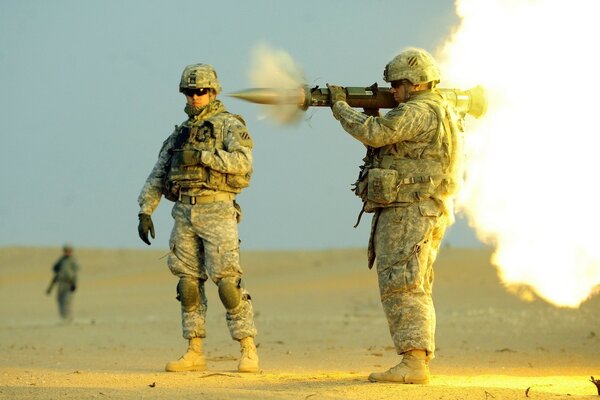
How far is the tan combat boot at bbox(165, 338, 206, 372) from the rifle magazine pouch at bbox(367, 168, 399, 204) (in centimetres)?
262

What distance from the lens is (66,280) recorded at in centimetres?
2234

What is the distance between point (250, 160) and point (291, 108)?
3.26 ft

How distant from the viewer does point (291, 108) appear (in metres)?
9.92

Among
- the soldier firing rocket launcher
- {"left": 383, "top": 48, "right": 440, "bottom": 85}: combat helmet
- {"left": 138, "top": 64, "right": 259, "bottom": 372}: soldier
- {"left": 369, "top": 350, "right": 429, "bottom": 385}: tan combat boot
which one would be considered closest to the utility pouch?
{"left": 138, "top": 64, "right": 259, "bottom": 372}: soldier

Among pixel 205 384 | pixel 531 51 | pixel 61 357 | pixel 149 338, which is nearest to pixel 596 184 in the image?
pixel 531 51

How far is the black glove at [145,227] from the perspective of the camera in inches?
432

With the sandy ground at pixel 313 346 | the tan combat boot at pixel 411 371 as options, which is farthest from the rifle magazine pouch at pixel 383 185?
the sandy ground at pixel 313 346

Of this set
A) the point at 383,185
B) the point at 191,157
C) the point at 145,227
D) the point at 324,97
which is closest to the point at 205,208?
the point at 191,157

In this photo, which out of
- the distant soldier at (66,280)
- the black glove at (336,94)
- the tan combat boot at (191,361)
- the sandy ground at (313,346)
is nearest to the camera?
the sandy ground at (313,346)

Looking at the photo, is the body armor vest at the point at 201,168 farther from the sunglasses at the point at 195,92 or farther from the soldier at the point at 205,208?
the sunglasses at the point at 195,92

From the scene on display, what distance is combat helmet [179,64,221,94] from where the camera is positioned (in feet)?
35.4

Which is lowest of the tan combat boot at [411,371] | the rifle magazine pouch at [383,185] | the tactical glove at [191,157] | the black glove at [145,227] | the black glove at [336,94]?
the tan combat boot at [411,371]

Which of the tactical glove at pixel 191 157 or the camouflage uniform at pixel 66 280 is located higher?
the camouflage uniform at pixel 66 280

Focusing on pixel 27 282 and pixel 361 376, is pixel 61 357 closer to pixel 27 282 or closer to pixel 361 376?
pixel 361 376
